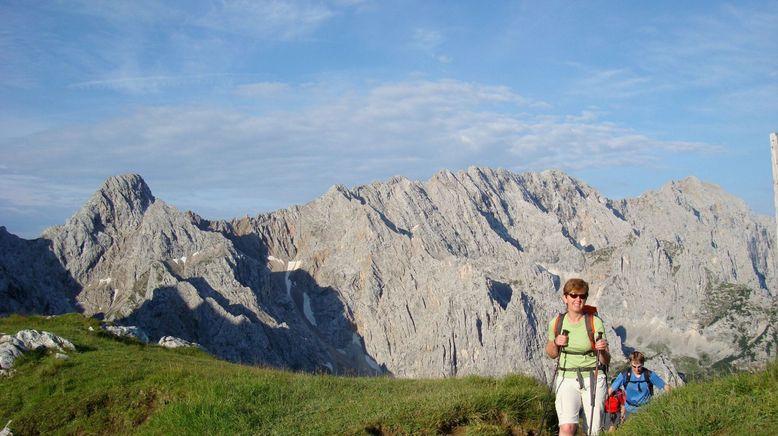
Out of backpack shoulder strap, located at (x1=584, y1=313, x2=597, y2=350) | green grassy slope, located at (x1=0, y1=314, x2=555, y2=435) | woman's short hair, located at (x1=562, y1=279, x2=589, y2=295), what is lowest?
green grassy slope, located at (x1=0, y1=314, x2=555, y2=435)

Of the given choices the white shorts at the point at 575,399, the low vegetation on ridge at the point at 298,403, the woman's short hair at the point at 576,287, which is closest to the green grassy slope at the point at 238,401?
the low vegetation on ridge at the point at 298,403

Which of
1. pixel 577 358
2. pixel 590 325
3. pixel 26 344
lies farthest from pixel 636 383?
pixel 26 344

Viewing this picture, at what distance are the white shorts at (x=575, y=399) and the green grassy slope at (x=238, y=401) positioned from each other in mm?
3074

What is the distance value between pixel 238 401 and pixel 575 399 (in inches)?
320

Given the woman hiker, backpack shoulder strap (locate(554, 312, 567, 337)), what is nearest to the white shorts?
the woman hiker

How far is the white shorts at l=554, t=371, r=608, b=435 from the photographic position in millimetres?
13178

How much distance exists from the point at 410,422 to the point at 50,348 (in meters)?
13.7

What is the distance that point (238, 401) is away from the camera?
1675cm

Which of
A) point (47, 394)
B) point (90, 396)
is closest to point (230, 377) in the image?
point (90, 396)

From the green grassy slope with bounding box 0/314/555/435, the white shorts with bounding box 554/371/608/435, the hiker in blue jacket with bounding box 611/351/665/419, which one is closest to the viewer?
the white shorts with bounding box 554/371/608/435

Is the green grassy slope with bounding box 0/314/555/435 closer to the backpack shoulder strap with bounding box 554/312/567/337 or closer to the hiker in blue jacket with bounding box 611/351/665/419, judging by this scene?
the hiker in blue jacket with bounding box 611/351/665/419

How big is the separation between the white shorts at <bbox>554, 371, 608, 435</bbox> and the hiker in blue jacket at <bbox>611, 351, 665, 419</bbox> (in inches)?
151

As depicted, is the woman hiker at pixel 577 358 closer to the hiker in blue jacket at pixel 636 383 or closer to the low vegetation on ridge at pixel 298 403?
the low vegetation on ridge at pixel 298 403

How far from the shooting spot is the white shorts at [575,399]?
13.2 metres
